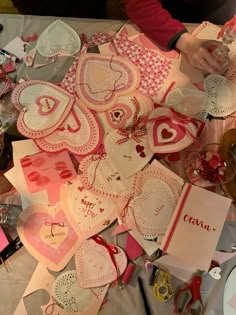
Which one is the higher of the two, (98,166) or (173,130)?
(173,130)

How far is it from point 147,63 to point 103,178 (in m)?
0.33

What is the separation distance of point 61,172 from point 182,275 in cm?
35

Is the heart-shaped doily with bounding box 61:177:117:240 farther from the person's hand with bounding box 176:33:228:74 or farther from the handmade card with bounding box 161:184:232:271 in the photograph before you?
the person's hand with bounding box 176:33:228:74

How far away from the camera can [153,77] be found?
38.7 inches

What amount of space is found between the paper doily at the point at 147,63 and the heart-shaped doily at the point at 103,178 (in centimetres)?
21

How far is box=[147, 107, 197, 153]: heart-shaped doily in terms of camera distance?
0.89 metres

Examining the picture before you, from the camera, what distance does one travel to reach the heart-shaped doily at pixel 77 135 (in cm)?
92

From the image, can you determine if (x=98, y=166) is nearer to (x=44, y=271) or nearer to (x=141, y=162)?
(x=141, y=162)

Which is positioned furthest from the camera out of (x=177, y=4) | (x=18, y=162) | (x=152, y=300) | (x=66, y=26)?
(x=177, y=4)

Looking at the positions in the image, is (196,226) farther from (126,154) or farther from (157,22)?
(157,22)

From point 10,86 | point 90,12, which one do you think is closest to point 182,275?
point 10,86

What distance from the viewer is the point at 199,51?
3.16 feet

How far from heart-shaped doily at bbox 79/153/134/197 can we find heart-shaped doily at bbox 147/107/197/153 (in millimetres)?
102

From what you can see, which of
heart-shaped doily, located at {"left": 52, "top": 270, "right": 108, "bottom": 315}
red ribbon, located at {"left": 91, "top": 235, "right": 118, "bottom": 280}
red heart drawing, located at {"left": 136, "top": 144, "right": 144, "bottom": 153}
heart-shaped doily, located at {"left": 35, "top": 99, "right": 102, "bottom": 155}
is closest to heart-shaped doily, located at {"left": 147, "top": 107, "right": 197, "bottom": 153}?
red heart drawing, located at {"left": 136, "top": 144, "right": 144, "bottom": 153}
